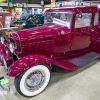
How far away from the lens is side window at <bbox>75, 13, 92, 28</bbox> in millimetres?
2697

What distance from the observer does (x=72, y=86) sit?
8.08ft

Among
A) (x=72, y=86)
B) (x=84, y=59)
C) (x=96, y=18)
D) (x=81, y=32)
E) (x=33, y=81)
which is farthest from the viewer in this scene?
(x=96, y=18)

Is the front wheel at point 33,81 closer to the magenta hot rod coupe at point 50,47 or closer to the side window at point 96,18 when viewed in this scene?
the magenta hot rod coupe at point 50,47

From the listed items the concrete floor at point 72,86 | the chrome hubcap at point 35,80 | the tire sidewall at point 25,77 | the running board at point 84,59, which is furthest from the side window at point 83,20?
the chrome hubcap at point 35,80

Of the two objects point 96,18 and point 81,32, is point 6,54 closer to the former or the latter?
point 81,32

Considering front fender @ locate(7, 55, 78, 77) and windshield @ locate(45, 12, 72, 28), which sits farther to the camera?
windshield @ locate(45, 12, 72, 28)

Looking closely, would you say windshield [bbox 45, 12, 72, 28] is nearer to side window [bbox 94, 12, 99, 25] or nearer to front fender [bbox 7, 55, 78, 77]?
side window [bbox 94, 12, 99, 25]

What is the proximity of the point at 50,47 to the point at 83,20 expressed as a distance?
3.52ft

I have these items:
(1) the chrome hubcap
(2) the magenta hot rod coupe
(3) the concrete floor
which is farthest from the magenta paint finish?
(3) the concrete floor

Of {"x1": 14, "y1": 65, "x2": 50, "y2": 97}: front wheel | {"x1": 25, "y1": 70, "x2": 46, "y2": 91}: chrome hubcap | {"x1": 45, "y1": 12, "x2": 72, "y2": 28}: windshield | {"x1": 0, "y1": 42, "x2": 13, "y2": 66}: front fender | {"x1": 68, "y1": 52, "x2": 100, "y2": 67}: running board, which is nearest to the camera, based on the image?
{"x1": 14, "y1": 65, "x2": 50, "y2": 97}: front wheel

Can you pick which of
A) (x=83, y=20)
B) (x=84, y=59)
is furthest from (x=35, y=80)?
(x=83, y=20)

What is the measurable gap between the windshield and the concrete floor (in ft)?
3.68

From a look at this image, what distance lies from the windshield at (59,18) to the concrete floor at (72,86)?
3.68 feet

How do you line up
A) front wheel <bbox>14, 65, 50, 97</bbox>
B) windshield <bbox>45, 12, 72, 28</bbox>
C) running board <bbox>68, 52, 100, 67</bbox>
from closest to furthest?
1. front wheel <bbox>14, 65, 50, 97</bbox>
2. windshield <bbox>45, 12, 72, 28</bbox>
3. running board <bbox>68, 52, 100, 67</bbox>
